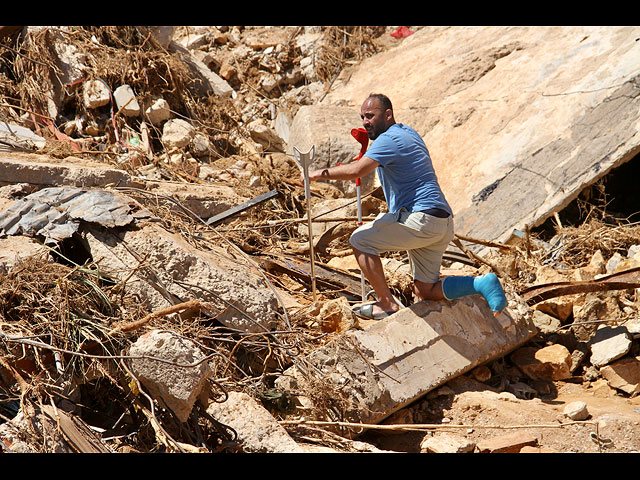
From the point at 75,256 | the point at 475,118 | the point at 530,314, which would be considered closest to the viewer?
the point at 75,256

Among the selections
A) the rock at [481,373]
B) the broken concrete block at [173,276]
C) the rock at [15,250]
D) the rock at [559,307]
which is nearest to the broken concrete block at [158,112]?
the broken concrete block at [173,276]

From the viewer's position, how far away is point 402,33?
408 inches

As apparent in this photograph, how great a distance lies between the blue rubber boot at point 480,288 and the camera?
466cm

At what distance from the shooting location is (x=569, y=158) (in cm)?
677

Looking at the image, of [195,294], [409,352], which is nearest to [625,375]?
[409,352]

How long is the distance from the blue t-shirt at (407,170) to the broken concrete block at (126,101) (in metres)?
4.54

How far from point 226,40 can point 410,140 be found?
22.9ft

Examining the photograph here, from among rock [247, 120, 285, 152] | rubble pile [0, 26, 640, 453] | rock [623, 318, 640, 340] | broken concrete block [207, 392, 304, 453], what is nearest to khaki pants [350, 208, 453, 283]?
rubble pile [0, 26, 640, 453]

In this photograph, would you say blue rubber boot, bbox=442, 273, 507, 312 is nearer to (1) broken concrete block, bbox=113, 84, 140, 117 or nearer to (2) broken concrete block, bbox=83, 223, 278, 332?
(2) broken concrete block, bbox=83, 223, 278, 332

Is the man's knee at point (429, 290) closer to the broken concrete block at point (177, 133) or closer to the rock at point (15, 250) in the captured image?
the rock at point (15, 250)

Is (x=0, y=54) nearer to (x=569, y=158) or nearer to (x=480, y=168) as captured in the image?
(x=480, y=168)

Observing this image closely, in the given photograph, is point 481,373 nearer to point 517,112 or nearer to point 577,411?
point 577,411

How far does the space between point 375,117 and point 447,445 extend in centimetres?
211

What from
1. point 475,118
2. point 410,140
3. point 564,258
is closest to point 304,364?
point 410,140
